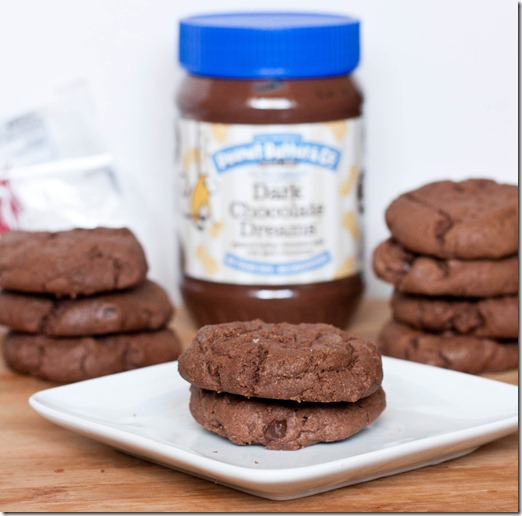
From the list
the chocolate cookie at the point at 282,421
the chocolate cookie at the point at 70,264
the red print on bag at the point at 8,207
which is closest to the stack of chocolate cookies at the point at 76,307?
the chocolate cookie at the point at 70,264

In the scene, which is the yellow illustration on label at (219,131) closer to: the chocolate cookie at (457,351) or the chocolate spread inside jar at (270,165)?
the chocolate spread inside jar at (270,165)

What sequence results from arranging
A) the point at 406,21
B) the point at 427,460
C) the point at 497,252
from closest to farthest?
1. the point at 427,460
2. the point at 497,252
3. the point at 406,21

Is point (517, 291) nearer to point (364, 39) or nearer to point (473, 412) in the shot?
point (473, 412)

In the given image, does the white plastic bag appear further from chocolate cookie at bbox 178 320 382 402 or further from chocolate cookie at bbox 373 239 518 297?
chocolate cookie at bbox 178 320 382 402

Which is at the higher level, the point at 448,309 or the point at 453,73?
the point at 453,73

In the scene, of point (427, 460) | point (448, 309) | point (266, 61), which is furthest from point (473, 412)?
point (266, 61)

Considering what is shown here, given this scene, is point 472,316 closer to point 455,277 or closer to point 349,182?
point 455,277

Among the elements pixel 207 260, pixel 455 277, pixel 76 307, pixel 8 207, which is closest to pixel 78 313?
pixel 76 307
